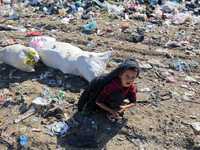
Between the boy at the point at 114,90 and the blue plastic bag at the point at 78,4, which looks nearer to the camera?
the boy at the point at 114,90

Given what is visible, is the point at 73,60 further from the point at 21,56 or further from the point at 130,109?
the point at 130,109

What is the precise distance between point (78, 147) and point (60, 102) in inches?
32.8

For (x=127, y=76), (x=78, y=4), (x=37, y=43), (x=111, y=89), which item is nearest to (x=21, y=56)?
(x=37, y=43)

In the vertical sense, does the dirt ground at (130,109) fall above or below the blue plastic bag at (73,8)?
below

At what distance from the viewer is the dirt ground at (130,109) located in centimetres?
226

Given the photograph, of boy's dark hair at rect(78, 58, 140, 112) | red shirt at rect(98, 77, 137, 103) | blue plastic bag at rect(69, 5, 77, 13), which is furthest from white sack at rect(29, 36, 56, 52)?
blue plastic bag at rect(69, 5, 77, 13)

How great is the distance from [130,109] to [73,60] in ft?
4.22

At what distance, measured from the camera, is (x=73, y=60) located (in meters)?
3.03

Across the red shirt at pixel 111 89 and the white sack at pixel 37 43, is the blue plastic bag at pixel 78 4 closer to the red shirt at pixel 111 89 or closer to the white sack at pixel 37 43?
the white sack at pixel 37 43

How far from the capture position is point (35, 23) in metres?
5.25

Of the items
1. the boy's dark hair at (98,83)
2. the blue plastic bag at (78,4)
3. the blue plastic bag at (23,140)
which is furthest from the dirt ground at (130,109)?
the blue plastic bag at (78,4)

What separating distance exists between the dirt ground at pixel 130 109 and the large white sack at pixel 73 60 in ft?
0.71

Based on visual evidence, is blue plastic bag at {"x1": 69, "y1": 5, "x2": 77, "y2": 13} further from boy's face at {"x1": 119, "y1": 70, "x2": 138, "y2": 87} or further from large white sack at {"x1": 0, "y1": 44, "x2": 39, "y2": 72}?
boy's face at {"x1": 119, "y1": 70, "x2": 138, "y2": 87}

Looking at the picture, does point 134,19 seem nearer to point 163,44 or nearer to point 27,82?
point 163,44
